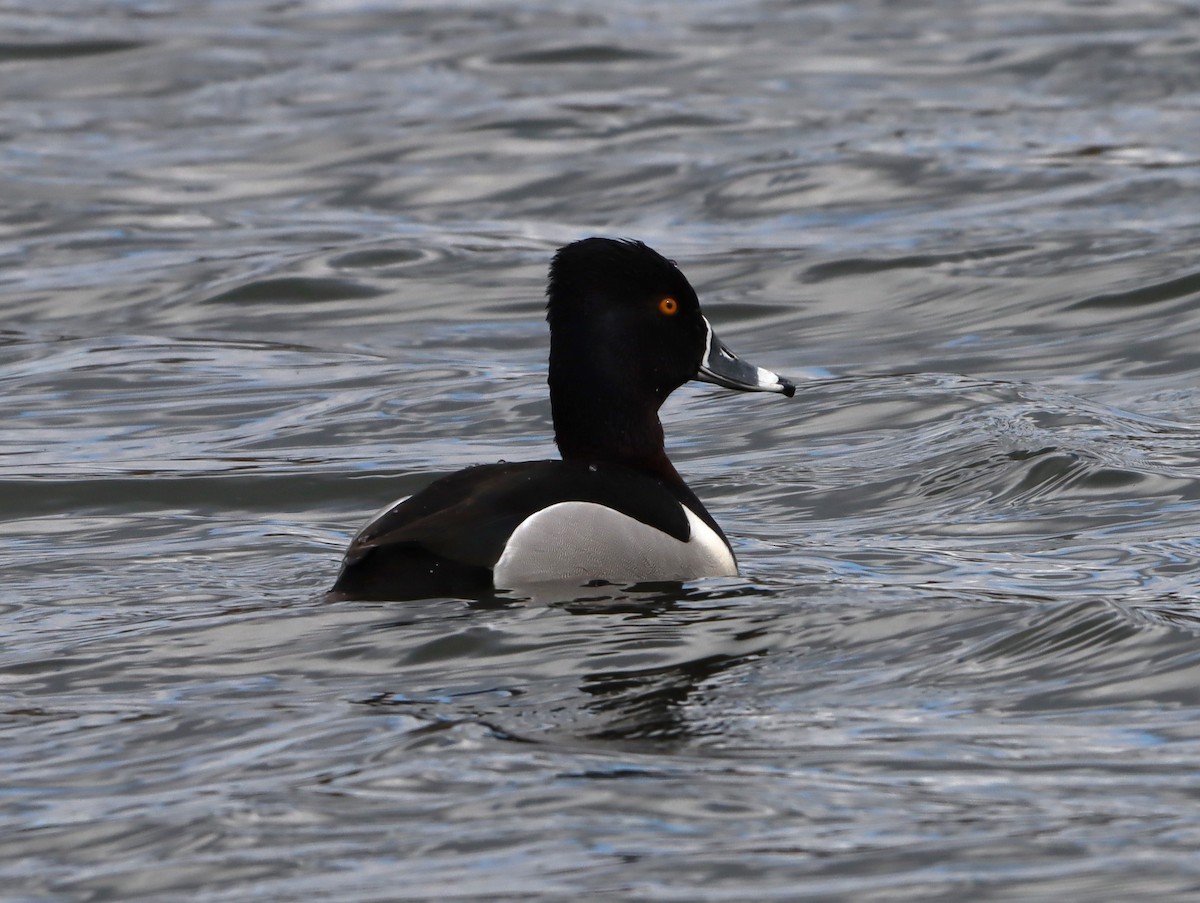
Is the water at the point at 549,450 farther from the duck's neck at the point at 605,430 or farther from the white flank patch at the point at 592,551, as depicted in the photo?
the duck's neck at the point at 605,430

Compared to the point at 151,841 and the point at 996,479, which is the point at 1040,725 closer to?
the point at 151,841

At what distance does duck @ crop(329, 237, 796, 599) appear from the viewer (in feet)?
21.0

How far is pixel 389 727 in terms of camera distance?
5391 millimetres

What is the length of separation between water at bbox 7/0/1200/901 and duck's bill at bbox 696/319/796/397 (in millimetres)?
571

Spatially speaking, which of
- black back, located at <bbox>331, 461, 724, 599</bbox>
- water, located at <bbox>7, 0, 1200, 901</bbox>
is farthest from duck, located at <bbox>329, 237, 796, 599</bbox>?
water, located at <bbox>7, 0, 1200, 901</bbox>

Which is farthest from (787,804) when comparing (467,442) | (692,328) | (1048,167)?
(1048,167)

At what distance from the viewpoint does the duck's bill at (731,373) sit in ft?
25.3

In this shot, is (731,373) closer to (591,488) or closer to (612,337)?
(612,337)

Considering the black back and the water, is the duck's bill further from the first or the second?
the black back

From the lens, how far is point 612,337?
7.23 metres

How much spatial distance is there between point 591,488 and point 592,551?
0.74 ft

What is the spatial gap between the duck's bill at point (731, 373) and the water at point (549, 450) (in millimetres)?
571

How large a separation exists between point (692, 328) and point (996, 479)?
75.1 inches

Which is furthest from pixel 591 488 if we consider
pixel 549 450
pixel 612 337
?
pixel 549 450
